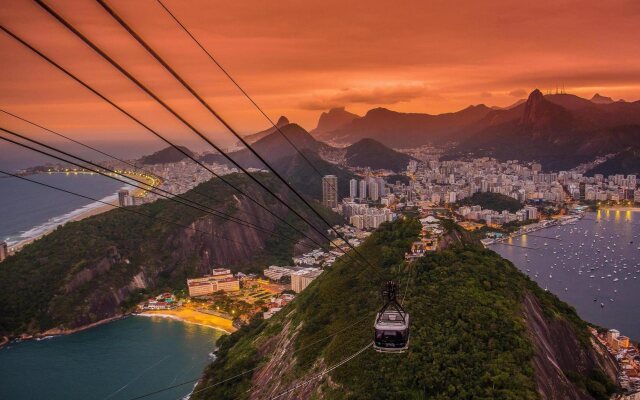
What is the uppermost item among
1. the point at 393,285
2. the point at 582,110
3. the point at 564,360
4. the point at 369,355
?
the point at 582,110

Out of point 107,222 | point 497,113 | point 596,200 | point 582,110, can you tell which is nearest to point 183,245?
point 107,222

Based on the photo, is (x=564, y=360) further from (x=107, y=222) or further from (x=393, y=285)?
(x=107, y=222)

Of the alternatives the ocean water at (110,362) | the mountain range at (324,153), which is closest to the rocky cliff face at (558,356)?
the ocean water at (110,362)

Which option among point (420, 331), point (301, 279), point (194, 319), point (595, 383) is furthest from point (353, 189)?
point (420, 331)

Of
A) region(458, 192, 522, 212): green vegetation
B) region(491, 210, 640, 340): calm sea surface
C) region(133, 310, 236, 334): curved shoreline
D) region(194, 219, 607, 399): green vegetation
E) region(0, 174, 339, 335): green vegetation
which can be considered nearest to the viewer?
region(194, 219, 607, 399): green vegetation

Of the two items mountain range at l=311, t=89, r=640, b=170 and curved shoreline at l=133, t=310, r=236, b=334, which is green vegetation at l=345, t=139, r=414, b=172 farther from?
curved shoreline at l=133, t=310, r=236, b=334

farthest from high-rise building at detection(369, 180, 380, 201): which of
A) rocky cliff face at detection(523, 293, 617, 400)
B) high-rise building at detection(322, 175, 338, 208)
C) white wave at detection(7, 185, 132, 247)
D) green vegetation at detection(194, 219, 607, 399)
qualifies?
rocky cliff face at detection(523, 293, 617, 400)
